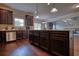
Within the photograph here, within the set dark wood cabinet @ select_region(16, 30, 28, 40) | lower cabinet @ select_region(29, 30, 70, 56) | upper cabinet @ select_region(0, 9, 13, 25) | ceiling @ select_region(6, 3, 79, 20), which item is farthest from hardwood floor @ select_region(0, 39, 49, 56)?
ceiling @ select_region(6, 3, 79, 20)

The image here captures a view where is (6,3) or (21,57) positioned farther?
(21,57)

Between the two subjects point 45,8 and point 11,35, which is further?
point 11,35

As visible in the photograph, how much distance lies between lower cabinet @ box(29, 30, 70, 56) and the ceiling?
0.43 metres

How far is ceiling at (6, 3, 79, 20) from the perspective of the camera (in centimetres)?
234

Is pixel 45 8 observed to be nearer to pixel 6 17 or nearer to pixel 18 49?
pixel 6 17

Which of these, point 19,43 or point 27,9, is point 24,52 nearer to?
point 19,43

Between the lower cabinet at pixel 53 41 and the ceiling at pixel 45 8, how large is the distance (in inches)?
17.0

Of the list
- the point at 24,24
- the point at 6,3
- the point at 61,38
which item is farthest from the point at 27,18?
the point at 61,38

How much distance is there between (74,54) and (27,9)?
4.54ft

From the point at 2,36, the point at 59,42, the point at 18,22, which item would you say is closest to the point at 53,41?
the point at 59,42

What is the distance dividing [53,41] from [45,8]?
92cm

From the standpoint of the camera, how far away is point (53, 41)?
295 centimetres

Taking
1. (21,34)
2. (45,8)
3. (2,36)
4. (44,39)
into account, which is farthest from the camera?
(44,39)

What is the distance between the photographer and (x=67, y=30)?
2.48m
